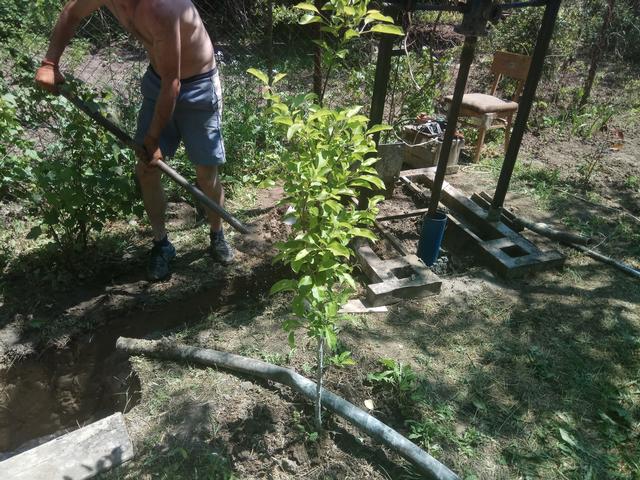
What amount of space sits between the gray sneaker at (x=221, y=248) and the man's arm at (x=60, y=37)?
1351 millimetres

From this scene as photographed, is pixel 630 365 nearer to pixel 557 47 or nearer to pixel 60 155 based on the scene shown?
pixel 60 155

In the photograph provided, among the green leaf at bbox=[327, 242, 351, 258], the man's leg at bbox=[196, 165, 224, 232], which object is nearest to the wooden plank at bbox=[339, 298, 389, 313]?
the man's leg at bbox=[196, 165, 224, 232]

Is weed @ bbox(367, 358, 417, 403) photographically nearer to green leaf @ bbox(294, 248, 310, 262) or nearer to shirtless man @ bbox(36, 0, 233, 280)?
green leaf @ bbox(294, 248, 310, 262)

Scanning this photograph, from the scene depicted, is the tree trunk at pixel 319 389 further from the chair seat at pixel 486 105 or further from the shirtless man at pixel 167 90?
the chair seat at pixel 486 105

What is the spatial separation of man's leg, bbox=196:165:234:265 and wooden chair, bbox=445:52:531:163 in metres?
3.19

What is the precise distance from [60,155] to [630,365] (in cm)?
397

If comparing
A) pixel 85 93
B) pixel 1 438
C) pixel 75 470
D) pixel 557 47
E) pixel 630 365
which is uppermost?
pixel 557 47

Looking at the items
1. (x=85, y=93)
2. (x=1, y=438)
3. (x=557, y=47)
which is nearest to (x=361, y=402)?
(x=1, y=438)

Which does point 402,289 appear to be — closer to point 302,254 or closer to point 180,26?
point 302,254

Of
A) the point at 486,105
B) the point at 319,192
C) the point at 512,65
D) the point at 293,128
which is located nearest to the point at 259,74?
the point at 293,128

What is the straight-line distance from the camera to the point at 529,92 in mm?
3461

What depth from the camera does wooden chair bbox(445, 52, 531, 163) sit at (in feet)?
17.5

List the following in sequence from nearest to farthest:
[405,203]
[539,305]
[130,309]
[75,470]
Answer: [75,470] < [130,309] < [539,305] < [405,203]

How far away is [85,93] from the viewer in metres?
2.87
